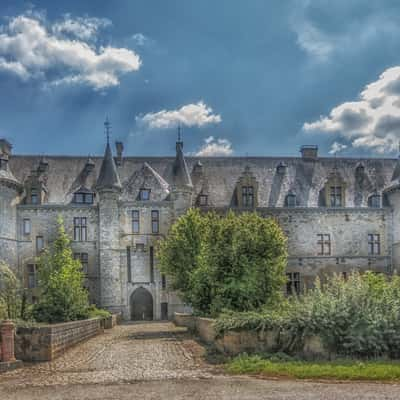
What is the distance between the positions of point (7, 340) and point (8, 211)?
1097 inches

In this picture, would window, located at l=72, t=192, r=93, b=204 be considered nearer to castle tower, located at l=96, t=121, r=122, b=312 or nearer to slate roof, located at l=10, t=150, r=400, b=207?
slate roof, located at l=10, t=150, r=400, b=207

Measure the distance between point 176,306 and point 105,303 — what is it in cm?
525

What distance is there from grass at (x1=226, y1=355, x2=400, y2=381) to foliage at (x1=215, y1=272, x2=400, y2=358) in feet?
2.03

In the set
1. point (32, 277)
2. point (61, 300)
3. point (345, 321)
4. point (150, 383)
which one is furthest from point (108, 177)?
point (150, 383)

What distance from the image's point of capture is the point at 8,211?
133 ft

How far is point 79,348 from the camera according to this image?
753 inches

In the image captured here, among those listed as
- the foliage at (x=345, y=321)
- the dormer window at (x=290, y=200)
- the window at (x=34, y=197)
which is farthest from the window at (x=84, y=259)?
the foliage at (x=345, y=321)

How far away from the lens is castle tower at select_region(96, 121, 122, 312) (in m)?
41.6

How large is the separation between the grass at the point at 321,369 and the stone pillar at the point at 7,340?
215 inches

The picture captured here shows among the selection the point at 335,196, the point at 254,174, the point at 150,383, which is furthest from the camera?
the point at 254,174

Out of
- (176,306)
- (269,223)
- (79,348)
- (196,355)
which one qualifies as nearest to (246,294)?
(269,223)

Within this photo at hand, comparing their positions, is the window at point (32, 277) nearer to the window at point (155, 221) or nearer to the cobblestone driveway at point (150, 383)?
the window at point (155, 221)

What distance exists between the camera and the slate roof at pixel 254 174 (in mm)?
44281

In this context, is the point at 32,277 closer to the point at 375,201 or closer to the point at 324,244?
the point at 324,244
